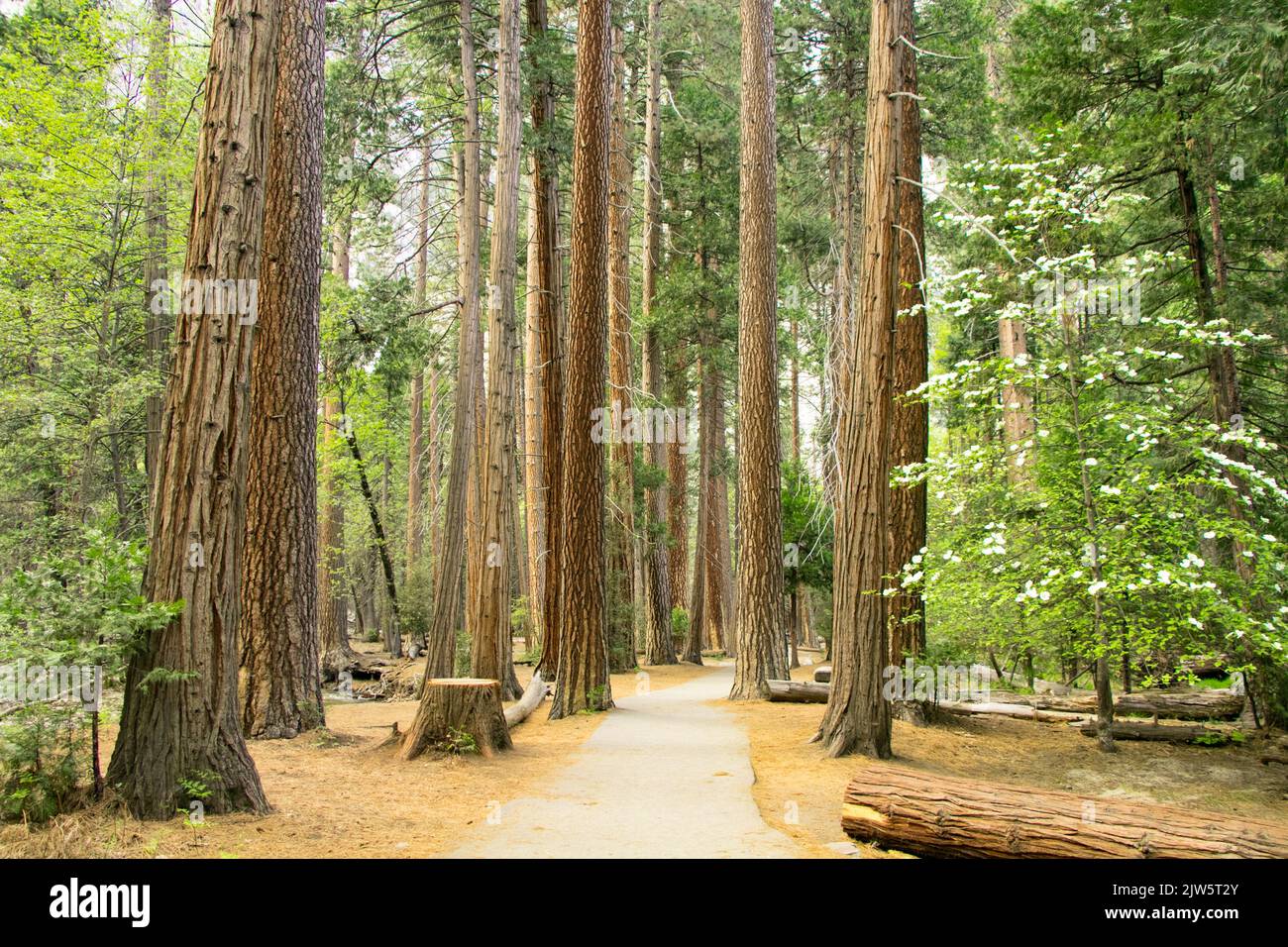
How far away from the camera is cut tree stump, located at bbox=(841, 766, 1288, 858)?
462 centimetres

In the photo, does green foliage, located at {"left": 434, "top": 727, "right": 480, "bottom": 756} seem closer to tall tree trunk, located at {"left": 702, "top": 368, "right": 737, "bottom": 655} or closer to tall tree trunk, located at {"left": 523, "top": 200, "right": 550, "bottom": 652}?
tall tree trunk, located at {"left": 523, "top": 200, "right": 550, "bottom": 652}

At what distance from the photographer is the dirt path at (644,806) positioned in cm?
523

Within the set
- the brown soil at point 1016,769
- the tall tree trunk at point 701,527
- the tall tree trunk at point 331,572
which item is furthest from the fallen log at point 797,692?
the tall tree trunk at point 331,572

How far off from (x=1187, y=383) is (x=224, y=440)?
1935 cm

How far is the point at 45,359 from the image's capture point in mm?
16344

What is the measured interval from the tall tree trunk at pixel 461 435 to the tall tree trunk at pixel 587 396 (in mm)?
1893

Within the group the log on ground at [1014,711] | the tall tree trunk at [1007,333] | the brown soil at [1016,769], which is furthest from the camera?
the tall tree trunk at [1007,333]

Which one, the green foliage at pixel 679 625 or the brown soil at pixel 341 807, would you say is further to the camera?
the green foliage at pixel 679 625

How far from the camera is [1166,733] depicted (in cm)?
1054

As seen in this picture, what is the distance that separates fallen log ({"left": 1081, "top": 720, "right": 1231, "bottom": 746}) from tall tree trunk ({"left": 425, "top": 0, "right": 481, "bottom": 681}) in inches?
368

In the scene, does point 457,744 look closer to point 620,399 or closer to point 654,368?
point 620,399

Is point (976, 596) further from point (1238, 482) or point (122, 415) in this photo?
point (122, 415)

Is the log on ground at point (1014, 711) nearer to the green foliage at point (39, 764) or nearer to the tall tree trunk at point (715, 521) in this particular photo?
the green foliage at point (39, 764)

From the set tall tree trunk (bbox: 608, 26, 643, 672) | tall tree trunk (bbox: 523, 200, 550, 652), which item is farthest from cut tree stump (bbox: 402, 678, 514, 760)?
tall tree trunk (bbox: 523, 200, 550, 652)
